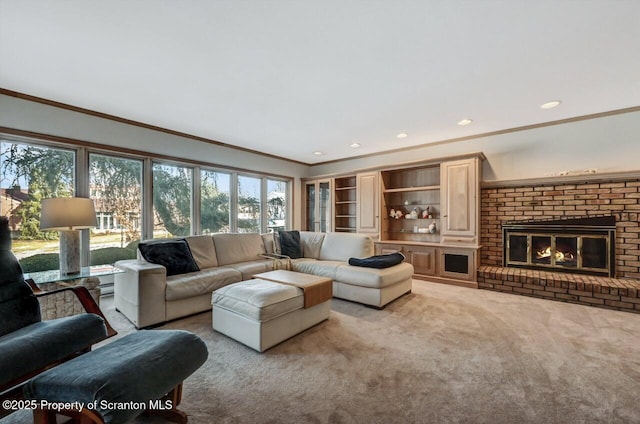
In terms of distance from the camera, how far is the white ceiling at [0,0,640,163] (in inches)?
71.4

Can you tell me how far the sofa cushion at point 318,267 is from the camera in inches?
145

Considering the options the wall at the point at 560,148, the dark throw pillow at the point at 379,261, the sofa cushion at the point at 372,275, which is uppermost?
the wall at the point at 560,148

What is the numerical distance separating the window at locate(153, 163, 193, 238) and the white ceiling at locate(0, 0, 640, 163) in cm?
89

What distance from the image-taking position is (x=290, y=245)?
14.9 feet

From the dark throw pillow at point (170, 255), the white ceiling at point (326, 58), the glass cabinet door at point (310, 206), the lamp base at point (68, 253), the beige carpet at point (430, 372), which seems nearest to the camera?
the beige carpet at point (430, 372)

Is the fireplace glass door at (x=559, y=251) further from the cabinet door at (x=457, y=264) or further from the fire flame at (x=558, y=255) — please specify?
the cabinet door at (x=457, y=264)

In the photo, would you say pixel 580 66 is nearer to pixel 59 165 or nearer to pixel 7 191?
pixel 59 165

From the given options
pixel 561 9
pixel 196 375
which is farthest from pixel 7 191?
pixel 561 9

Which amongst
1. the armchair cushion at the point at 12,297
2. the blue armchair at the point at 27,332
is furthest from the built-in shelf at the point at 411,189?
the armchair cushion at the point at 12,297

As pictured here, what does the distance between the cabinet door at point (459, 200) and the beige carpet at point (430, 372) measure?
1540mm

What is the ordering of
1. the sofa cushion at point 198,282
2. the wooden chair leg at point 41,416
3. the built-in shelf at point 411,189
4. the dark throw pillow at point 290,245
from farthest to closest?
the built-in shelf at point 411,189 < the dark throw pillow at point 290,245 < the sofa cushion at point 198,282 < the wooden chair leg at point 41,416

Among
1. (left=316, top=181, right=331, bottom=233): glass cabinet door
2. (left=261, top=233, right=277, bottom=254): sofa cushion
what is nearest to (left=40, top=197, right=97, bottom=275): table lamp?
(left=261, top=233, right=277, bottom=254): sofa cushion

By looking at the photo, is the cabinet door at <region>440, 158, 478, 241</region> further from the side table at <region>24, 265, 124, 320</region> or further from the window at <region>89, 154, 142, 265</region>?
the window at <region>89, 154, 142, 265</region>

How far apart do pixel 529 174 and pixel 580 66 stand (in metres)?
2.04
